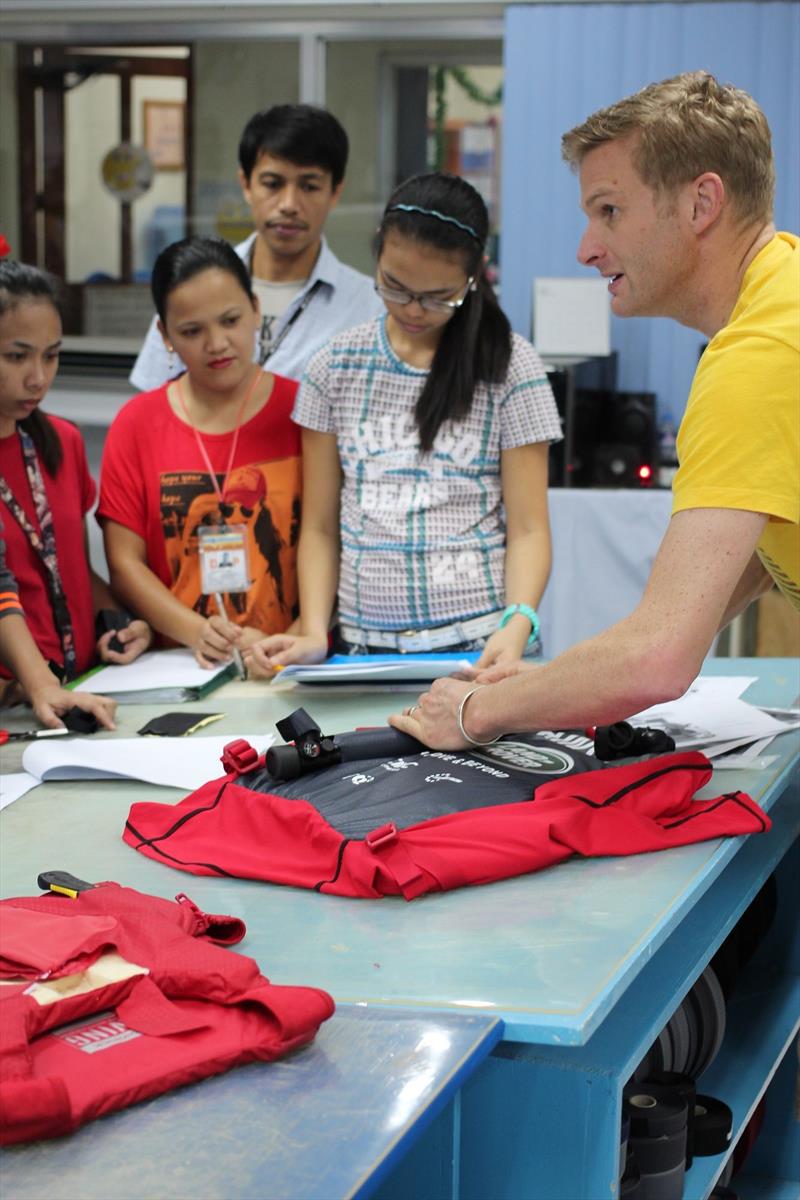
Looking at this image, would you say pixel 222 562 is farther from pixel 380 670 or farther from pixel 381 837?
pixel 381 837

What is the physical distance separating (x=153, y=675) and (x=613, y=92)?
339 centimetres

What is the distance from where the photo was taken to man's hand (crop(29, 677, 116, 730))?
2045mm

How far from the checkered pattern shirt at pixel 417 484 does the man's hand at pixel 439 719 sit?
1.87 ft

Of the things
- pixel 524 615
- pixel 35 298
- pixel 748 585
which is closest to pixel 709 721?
pixel 748 585

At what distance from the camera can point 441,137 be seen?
5676mm

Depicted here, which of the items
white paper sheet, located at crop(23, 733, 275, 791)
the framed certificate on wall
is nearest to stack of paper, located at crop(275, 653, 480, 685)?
white paper sheet, located at crop(23, 733, 275, 791)

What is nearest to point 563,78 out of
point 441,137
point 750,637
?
point 441,137

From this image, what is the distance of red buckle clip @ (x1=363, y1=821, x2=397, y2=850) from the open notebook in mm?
852

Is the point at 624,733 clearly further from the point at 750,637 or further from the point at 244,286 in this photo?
the point at 750,637

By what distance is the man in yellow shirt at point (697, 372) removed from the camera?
1500 millimetres

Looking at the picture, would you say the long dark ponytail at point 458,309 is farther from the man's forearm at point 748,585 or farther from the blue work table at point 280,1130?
the blue work table at point 280,1130

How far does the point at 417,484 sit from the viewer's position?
2.34m

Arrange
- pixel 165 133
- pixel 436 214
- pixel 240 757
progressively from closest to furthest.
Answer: pixel 240 757, pixel 436 214, pixel 165 133

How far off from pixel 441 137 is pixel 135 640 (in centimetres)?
379
